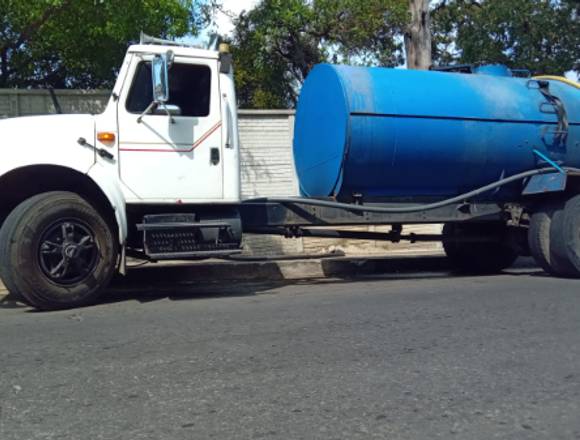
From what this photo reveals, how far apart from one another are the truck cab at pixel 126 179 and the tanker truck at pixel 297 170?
0.6 inches

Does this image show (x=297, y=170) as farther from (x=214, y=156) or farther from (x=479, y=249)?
(x=479, y=249)

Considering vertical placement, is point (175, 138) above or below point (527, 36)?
below

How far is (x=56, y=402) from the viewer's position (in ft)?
12.0

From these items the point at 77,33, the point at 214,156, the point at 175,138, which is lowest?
the point at 214,156

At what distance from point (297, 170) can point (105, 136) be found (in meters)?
3.13

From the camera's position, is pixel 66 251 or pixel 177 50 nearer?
pixel 66 251

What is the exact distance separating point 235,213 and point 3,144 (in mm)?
2395

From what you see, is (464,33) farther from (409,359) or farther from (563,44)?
(409,359)

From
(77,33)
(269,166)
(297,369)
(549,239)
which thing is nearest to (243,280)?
(269,166)

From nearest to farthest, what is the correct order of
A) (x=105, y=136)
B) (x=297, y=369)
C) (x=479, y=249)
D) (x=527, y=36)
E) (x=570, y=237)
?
(x=297, y=369)
(x=105, y=136)
(x=570, y=237)
(x=479, y=249)
(x=527, y=36)

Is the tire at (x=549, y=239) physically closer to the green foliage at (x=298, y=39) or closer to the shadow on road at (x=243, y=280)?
the shadow on road at (x=243, y=280)

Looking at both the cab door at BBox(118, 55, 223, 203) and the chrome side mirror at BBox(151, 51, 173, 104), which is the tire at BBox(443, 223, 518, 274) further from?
the chrome side mirror at BBox(151, 51, 173, 104)

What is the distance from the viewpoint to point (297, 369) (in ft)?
14.0

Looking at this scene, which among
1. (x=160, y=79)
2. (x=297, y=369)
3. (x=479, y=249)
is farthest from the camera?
(x=479, y=249)
